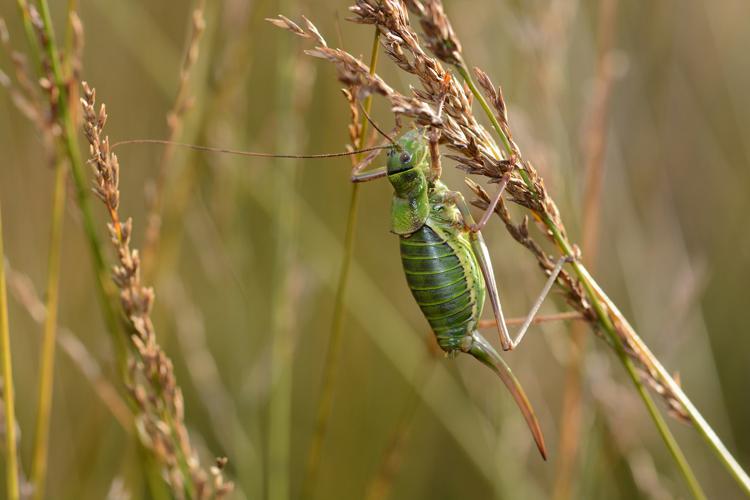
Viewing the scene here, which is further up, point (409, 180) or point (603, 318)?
point (409, 180)

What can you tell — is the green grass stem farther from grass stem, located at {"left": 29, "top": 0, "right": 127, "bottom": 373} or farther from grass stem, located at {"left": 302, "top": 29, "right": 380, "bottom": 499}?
grass stem, located at {"left": 29, "top": 0, "right": 127, "bottom": 373}

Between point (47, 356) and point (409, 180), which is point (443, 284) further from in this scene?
point (47, 356)

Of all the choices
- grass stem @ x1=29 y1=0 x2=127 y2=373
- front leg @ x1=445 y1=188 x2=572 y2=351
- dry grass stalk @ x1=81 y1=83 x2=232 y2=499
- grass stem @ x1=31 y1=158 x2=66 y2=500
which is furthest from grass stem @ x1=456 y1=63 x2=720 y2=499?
grass stem @ x1=31 y1=158 x2=66 y2=500

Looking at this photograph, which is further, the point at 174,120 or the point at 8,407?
the point at 174,120

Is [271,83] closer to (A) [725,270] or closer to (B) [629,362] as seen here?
(A) [725,270]

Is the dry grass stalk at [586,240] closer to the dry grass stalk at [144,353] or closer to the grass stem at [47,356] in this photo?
the dry grass stalk at [144,353]

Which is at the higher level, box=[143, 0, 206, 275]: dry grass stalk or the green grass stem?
box=[143, 0, 206, 275]: dry grass stalk

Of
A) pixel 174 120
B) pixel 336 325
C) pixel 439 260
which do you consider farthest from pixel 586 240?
pixel 174 120

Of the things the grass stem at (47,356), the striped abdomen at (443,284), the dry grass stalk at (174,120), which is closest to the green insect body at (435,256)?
the striped abdomen at (443,284)
